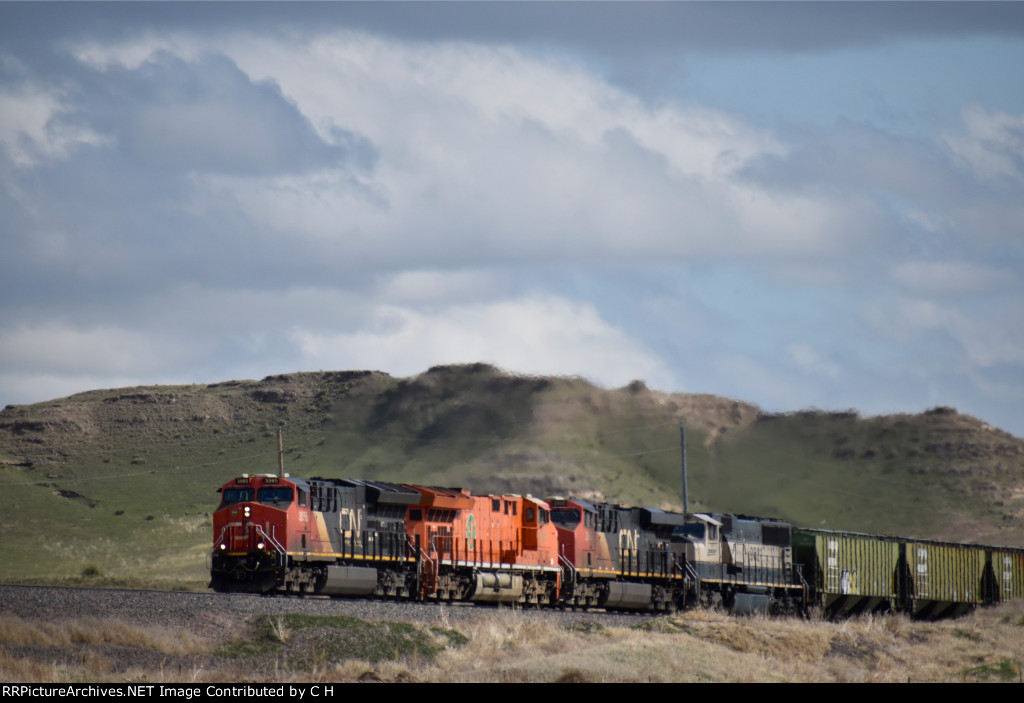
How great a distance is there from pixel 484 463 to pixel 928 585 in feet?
177

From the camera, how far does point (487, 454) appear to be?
9962 centimetres

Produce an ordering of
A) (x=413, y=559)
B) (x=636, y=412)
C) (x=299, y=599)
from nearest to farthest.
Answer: (x=299, y=599) < (x=413, y=559) < (x=636, y=412)

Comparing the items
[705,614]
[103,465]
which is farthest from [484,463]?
[705,614]

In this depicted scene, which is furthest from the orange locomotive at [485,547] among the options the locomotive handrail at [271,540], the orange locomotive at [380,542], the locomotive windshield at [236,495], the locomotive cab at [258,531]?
the locomotive windshield at [236,495]

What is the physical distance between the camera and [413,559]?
3394cm

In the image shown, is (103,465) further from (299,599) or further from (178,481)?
(299,599)

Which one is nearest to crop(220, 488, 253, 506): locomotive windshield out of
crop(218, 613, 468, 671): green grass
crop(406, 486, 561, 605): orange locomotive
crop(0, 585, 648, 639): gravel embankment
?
crop(0, 585, 648, 639): gravel embankment

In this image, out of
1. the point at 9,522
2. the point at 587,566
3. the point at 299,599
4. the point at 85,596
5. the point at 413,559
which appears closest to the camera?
the point at 85,596

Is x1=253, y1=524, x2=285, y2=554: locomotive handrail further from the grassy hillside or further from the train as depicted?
the grassy hillside

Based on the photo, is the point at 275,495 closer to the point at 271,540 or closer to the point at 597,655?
the point at 271,540

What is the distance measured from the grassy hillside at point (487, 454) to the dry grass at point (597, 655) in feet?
140

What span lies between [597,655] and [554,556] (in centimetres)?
1334

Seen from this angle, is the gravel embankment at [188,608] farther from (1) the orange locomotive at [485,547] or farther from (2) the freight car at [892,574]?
(2) the freight car at [892,574]

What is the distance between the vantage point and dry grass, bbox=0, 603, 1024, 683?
830 inches
